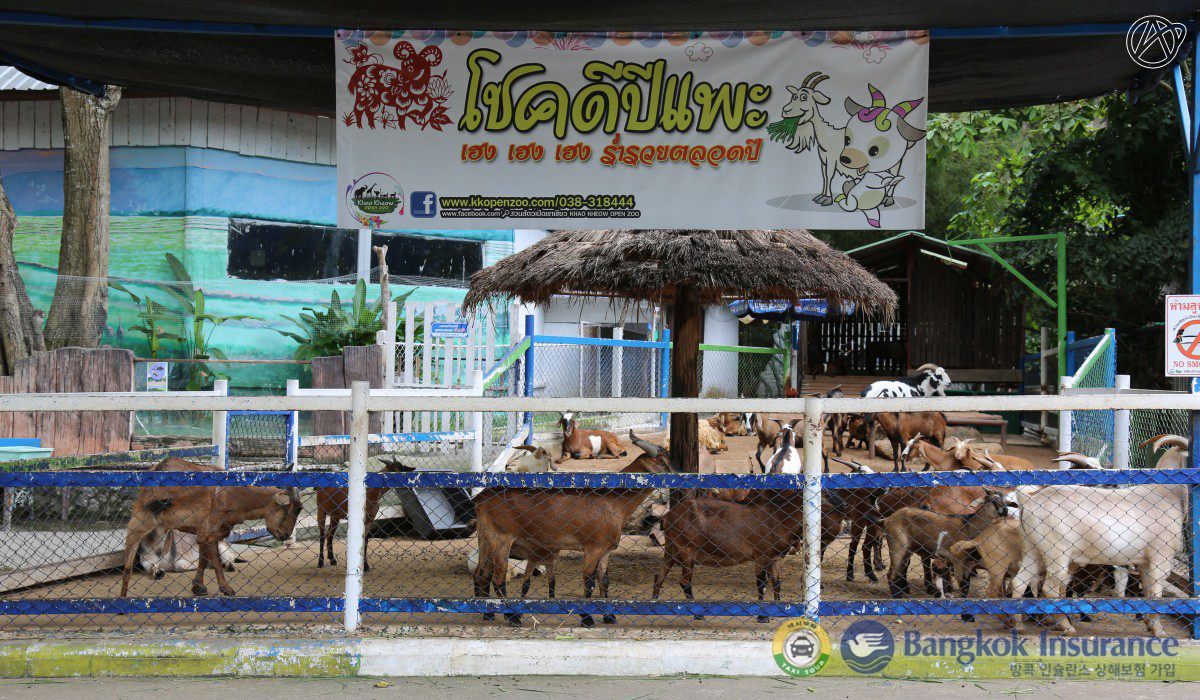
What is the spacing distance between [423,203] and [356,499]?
180cm

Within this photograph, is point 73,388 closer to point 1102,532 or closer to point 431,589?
point 431,589

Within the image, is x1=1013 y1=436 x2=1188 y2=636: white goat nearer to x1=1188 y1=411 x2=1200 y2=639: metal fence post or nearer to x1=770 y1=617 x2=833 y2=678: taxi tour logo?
x1=1188 y1=411 x2=1200 y2=639: metal fence post

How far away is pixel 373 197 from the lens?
18.9 feet

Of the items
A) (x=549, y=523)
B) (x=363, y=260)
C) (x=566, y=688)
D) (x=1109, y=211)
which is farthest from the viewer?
(x=363, y=260)

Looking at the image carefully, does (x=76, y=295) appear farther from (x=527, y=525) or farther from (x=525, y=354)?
(x=527, y=525)

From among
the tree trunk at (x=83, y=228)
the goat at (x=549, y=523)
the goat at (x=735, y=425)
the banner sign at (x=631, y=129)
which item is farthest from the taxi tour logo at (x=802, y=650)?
the tree trunk at (x=83, y=228)

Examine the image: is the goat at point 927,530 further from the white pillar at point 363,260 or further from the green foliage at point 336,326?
the white pillar at point 363,260

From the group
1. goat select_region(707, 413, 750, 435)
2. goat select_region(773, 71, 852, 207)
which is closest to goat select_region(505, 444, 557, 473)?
goat select_region(773, 71, 852, 207)

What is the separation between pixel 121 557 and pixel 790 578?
5.01 m

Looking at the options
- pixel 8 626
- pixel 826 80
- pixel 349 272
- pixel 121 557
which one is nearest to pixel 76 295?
pixel 349 272

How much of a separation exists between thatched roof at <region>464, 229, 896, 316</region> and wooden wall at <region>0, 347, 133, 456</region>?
597 cm

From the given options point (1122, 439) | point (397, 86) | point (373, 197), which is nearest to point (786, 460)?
point (1122, 439)

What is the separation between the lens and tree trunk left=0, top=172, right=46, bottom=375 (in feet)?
39.2

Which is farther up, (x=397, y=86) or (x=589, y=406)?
(x=397, y=86)
